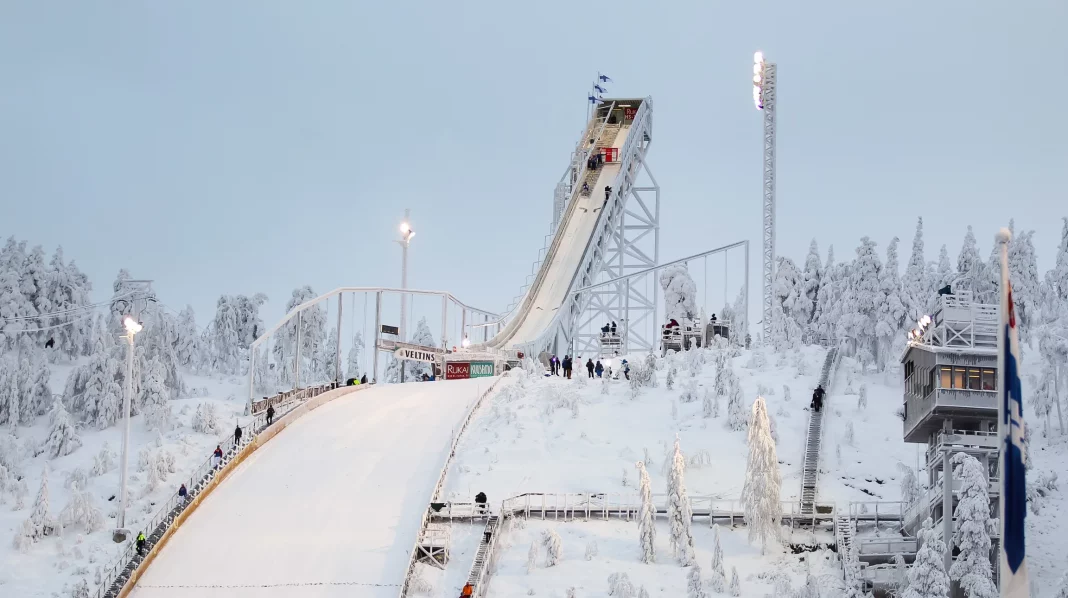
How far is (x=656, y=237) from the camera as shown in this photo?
273ft

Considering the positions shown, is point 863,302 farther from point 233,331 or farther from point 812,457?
point 233,331

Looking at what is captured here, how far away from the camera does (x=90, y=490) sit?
39.8 m

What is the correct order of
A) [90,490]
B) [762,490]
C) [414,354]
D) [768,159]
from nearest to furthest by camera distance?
[762,490] → [90,490] → [414,354] → [768,159]

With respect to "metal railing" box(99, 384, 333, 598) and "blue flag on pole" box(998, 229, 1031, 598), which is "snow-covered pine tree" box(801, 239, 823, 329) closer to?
"metal railing" box(99, 384, 333, 598)

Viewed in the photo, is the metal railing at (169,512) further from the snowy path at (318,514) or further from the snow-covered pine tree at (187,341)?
the snow-covered pine tree at (187,341)

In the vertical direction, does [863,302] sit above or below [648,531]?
above

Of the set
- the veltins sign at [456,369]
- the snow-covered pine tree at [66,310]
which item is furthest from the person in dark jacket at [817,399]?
the snow-covered pine tree at [66,310]

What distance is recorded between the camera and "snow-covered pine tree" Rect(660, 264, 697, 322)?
71562 millimetres

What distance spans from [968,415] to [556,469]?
12.6 m

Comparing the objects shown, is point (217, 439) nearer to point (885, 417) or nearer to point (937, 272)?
point (885, 417)

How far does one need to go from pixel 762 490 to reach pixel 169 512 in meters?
16.2

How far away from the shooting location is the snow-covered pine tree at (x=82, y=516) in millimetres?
36969

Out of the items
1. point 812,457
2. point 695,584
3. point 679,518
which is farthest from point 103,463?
point 812,457

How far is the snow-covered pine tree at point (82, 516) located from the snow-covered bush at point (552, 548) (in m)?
12.5
